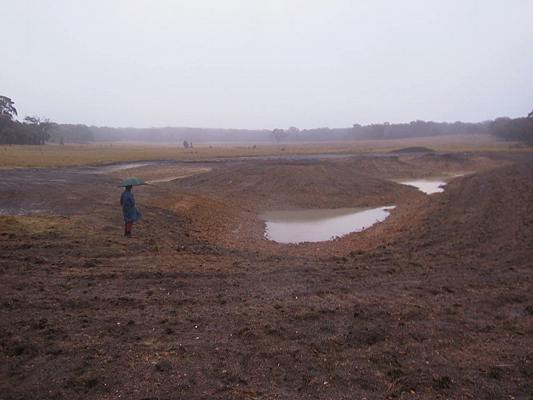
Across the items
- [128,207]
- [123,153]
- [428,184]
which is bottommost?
[428,184]

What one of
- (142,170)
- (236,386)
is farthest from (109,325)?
(142,170)

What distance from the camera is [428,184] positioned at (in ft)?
129

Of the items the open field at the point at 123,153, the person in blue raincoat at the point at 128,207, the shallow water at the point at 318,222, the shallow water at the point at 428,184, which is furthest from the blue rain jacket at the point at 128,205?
the shallow water at the point at 428,184

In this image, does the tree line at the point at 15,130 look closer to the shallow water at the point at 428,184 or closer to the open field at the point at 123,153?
the open field at the point at 123,153

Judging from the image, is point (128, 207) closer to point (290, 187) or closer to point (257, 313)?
Result: point (257, 313)

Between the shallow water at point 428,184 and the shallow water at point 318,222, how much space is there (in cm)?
1048

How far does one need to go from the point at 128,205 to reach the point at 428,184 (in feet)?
105

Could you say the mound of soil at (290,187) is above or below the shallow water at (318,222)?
above

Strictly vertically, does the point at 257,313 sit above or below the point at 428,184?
above

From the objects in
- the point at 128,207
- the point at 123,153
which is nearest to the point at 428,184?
the point at 128,207

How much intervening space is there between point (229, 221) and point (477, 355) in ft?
49.7

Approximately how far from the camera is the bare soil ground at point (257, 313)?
4.91 m

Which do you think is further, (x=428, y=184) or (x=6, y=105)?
(x=6, y=105)

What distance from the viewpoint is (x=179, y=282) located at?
841 cm
